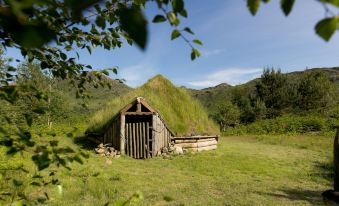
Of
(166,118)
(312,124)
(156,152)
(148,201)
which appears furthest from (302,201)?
(312,124)

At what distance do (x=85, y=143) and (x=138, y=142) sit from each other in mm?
4801

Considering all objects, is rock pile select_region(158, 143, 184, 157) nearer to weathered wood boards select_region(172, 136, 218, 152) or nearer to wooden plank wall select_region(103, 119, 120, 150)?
weathered wood boards select_region(172, 136, 218, 152)

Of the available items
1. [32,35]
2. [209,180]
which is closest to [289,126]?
[209,180]

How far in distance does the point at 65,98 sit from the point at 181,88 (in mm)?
22897

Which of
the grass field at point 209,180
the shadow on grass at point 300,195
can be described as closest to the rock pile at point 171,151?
the grass field at point 209,180

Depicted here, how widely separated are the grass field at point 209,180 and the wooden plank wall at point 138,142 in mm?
958

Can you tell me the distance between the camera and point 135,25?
87 centimetres

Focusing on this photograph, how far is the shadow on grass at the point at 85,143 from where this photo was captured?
18.3 m

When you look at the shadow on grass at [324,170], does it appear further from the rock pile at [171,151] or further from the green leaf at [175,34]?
the green leaf at [175,34]

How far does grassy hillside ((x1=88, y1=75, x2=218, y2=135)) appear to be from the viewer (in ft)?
58.3

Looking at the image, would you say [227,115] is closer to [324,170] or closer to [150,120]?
[150,120]

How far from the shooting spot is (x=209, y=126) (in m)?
19.5

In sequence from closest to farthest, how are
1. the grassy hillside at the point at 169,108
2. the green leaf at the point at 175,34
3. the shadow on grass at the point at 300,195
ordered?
the green leaf at the point at 175,34 < the shadow on grass at the point at 300,195 < the grassy hillside at the point at 169,108

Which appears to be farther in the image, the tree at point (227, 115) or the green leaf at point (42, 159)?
the tree at point (227, 115)
